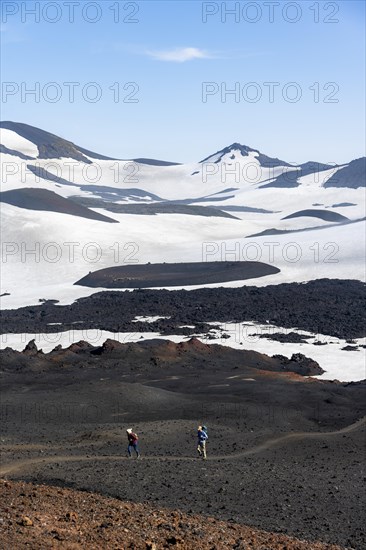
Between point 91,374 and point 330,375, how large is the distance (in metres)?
13.4

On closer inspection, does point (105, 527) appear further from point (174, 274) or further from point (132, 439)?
point (174, 274)

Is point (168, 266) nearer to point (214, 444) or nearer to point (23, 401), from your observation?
point (23, 401)

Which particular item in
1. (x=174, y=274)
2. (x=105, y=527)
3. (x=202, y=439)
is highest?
(x=174, y=274)

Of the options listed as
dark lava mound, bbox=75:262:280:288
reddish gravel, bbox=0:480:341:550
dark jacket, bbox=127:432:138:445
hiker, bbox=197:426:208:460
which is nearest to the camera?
reddish gravel, bbox=0:480:341:550

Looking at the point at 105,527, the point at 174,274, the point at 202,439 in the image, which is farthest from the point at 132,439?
the point at 174,274

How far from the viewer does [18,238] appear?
110m

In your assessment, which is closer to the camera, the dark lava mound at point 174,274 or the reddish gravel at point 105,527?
the reddish gravel at point 105,527

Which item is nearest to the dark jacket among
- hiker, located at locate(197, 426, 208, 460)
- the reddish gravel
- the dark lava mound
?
hiker, located at locate(197, 426, 208, 460)

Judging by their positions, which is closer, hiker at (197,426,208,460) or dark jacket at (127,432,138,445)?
dark jacket at (127,432,138,445)

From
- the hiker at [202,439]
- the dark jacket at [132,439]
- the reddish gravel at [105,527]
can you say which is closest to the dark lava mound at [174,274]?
the hiker at [202,439]

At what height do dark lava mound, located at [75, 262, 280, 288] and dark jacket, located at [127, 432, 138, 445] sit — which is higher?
dark lava mound, located at [75, 262, 280, 288]

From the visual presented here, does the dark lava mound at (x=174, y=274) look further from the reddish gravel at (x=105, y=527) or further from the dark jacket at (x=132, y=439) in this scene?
the reddish gravel at (x=105, y=527)

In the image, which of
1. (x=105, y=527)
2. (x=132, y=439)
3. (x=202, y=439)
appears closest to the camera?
(x=105, y=527)

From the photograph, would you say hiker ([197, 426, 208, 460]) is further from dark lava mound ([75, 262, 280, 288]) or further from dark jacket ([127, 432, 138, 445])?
dark lava mound ([75, 262, 280, 288])
